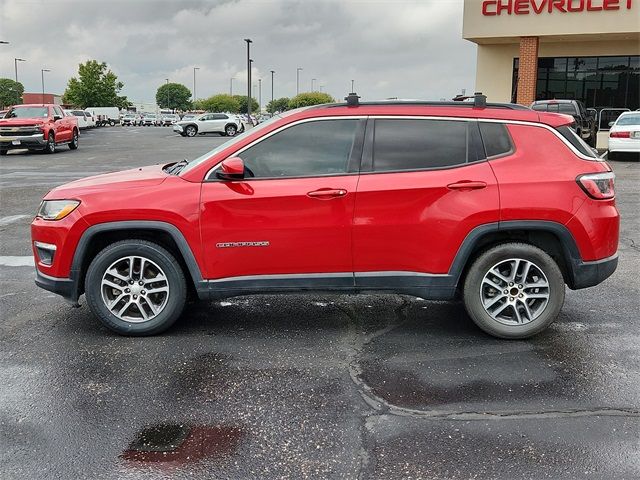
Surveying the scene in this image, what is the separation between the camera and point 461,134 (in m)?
4.83

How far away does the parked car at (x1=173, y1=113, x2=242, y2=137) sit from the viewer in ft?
143

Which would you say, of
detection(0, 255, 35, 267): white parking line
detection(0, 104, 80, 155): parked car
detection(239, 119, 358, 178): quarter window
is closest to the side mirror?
detection(239, 119, 358, 178): quarter window

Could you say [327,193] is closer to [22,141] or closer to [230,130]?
[22,141]

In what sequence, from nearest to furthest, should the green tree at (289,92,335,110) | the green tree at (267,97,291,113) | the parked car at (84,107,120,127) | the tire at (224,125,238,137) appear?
the tire at (224,125,238,137) < the parked car at (84,107,120,127) < the green tree at (289,92,335,110) < the green tree at (267,97,291,113)

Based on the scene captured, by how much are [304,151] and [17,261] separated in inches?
173

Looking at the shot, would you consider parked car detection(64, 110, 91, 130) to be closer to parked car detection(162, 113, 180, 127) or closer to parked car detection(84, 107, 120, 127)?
parked car detection(84, 107, 120, 127)

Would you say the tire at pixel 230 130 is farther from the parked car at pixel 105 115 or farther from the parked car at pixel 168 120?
the parked car at pixel 168 120

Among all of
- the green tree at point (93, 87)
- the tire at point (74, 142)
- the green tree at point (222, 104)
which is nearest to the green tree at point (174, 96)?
the green tree at point (222, 104)

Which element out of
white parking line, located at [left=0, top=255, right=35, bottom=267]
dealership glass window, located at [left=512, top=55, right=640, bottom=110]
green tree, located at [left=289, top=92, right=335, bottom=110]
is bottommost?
white parking line, located at [left=0, top=255, right=35, bottom=267]

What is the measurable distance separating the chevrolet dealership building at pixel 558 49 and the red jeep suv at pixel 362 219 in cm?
2173

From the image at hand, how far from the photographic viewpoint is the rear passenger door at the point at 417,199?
466 cm

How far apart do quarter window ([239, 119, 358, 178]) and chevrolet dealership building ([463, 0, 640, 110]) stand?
2225 centimetres

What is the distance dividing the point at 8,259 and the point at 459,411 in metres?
5.98

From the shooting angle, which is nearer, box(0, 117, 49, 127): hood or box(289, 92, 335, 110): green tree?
box(0, 117, 49, 127): hood
